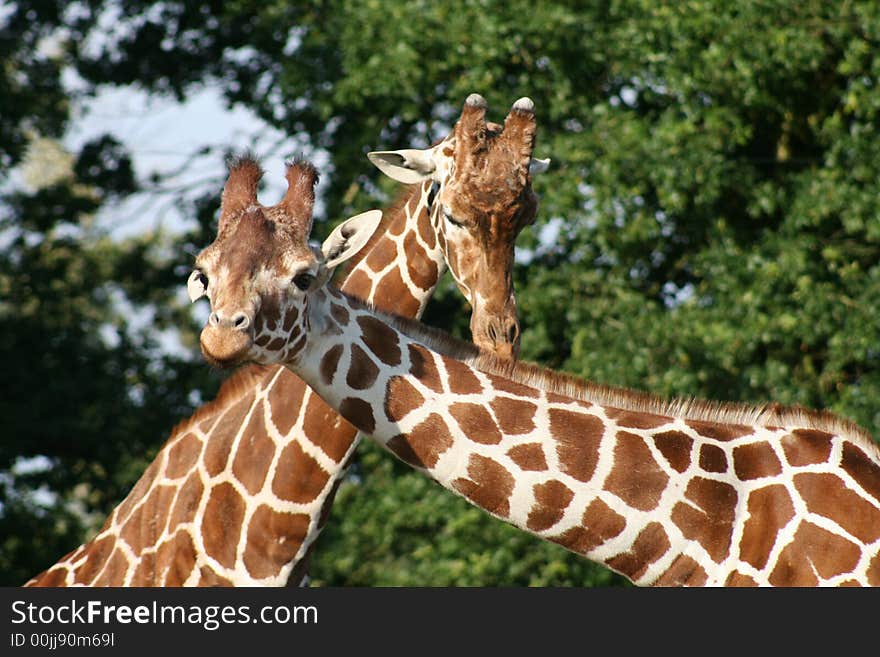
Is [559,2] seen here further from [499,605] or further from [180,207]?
[499,605]

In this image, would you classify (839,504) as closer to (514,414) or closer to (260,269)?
(514,414)

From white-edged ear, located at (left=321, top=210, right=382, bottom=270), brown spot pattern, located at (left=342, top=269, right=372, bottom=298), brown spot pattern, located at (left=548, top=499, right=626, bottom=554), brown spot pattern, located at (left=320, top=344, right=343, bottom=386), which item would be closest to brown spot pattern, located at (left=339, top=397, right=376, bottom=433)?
brown spot pattern, located at (left=320, top=344, right=343, bottom=386)

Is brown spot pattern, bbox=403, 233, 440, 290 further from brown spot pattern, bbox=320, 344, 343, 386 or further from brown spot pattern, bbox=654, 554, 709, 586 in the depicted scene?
brown spot pattern, bbox=654, 554, 709, 586

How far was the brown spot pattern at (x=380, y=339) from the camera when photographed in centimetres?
555

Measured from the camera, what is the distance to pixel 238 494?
6719mm

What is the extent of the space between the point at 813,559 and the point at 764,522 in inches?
8.8

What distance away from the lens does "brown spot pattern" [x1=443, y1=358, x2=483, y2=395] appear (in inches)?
218

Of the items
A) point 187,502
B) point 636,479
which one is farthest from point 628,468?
point 187,502

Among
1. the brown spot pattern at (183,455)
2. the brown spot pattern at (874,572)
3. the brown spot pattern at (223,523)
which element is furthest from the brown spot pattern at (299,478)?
the brown spot pattern at (874,572)

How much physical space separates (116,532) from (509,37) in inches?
296

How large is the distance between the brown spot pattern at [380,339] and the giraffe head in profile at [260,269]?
0.28 m

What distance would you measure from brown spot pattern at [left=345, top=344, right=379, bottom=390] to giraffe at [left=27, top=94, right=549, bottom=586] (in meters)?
1.08

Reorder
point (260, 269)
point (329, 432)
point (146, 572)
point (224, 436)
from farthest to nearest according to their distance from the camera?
point (224, 436), point (146, 572), point (329, 432), point (260, 269)

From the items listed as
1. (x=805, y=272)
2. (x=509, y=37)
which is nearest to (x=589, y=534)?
(x=805, y=272)
